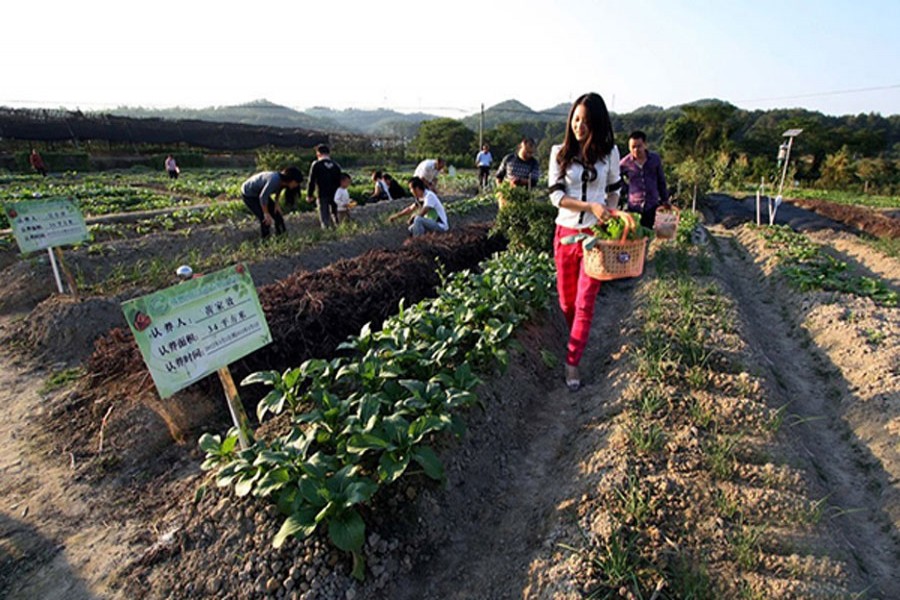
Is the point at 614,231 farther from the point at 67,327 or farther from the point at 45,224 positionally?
the point at 45,224

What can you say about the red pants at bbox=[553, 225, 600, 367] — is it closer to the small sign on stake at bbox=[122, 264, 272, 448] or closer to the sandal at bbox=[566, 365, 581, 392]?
the sandal at bbox=[566, 365, 581, 392]

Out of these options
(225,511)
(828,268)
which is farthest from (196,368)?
(828,268)

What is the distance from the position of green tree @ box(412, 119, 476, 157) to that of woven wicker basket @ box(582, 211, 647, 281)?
46.0 meters

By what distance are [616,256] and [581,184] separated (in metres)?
0.59

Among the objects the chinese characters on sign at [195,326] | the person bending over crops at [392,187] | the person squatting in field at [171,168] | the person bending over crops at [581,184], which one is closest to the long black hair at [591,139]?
the person bending over crops at [581,184]

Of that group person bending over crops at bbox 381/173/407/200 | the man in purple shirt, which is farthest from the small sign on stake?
person bending over crops at bbox 381/173/407/200

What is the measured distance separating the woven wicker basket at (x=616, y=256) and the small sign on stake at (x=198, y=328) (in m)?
2.12

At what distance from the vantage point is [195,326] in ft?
7.02

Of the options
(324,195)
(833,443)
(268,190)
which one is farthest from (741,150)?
(833,443)

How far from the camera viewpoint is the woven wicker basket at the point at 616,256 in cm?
301

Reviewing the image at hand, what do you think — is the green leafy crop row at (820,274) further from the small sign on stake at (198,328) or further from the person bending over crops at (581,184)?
the small sign on stake at (198,328)

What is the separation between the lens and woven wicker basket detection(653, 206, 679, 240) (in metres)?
5.84

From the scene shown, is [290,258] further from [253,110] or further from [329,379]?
[253,110]

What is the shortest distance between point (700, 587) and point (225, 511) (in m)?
2.09
